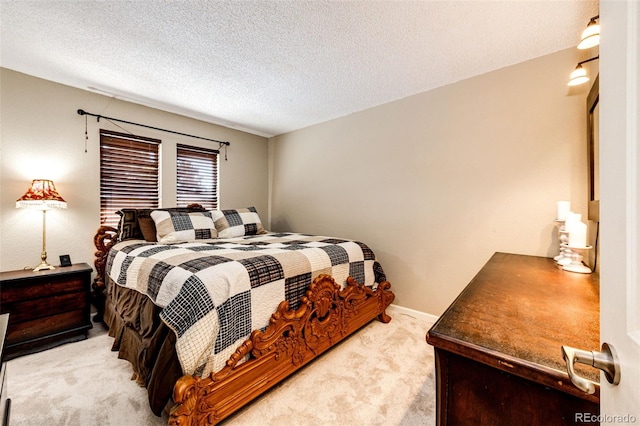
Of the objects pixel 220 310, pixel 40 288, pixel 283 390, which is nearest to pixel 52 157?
pixel 40 288

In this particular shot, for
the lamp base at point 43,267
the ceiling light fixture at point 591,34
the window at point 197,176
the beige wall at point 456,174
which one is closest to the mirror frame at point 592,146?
the beige wall at point 456,174

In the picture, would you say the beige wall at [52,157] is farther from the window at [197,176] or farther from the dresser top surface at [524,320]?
the dresser top surface at [524,320]

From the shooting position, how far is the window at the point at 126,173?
2777mm

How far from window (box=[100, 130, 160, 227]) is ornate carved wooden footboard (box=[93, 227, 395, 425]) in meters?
0.49

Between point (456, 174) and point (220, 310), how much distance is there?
2290mm

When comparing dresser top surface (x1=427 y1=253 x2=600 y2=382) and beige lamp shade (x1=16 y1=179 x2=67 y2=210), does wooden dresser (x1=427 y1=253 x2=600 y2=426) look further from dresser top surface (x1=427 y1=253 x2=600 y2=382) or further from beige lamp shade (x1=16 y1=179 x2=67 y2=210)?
beige lamp shade (x1=16 y1=179 x2=67 y2=210)

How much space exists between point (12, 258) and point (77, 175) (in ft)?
2.85

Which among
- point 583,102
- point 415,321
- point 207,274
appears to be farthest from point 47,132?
point 583,102

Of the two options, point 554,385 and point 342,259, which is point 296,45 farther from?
point 554,385

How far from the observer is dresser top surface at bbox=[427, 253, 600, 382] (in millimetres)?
654

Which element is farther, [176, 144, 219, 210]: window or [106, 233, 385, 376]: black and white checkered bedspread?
[176, 144, 219, 210]: window

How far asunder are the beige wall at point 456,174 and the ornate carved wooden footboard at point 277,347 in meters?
0.71

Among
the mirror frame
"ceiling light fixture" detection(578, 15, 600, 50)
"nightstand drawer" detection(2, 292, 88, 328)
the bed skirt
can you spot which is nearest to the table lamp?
"nightstand drawer" detection(2, 292, 88, 328)

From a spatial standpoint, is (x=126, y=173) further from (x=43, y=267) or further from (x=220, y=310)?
(x=220, y=310)
